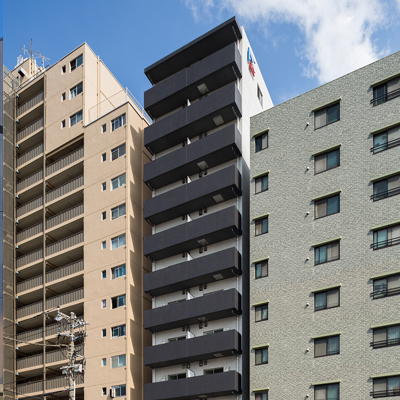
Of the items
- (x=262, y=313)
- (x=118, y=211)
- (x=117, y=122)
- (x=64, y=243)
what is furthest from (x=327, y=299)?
(x=64, y=243)

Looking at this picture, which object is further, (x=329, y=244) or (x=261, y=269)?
(x=261, y=269)

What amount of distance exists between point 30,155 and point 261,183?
32647mm

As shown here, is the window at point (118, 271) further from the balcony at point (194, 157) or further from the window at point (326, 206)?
the window at point (326, 206)

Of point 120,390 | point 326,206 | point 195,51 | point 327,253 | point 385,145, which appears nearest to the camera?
point 385,145

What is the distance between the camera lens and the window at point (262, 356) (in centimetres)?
4656

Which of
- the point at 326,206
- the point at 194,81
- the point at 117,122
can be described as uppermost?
the point at 194,81

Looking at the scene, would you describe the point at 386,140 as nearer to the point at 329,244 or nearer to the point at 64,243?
the point at 329,244

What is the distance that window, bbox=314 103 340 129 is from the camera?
49.0m

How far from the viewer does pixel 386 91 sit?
1833 inches

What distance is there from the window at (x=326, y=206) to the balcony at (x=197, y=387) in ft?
49.4

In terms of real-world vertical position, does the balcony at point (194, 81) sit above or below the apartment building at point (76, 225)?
above

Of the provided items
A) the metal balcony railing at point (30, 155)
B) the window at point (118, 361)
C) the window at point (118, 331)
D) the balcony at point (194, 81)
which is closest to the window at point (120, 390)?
the window at point (118, 361)

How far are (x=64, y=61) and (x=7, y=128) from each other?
1164 cm

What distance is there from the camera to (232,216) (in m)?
52.3
